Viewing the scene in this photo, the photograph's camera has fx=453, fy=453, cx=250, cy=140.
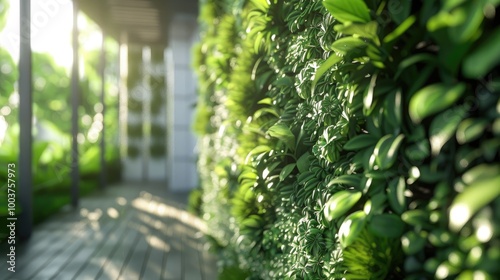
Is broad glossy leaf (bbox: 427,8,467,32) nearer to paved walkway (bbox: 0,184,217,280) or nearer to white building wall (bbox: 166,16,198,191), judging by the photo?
paved walkway (bbox: 0,184,217,280)

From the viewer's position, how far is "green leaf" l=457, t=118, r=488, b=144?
2.56 ft

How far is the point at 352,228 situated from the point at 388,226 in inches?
3.6

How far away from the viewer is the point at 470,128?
792mm

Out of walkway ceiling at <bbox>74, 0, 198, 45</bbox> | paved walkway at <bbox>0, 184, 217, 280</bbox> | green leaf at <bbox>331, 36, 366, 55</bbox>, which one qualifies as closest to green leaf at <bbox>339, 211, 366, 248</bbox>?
green leaf at <bbox>331, 36, 366, 55</bbox>

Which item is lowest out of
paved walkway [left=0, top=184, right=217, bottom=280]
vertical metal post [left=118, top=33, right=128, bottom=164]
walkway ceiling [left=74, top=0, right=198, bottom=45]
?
paved walkway [left=0, top=184, right=217, bottom=280]

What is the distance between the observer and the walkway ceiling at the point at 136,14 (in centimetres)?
699

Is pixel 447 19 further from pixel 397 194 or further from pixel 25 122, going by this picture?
pixel 25 122

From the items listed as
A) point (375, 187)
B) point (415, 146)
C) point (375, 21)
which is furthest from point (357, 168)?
point (375, 21)

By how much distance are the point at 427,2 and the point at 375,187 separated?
17.2 inches

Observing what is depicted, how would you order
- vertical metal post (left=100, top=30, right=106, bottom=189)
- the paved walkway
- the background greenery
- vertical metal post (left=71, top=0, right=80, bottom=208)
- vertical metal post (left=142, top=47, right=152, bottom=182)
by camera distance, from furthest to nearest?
1. vertical metal post (left=142, top=47, right=152, bottom=182)
2. vertical metal post (left=100, top=30, right=106, bottom=189)
3. vertical metal post (left=71, top=0, right=80, bottom=208)
4. the background greenery
5. the paved walkway

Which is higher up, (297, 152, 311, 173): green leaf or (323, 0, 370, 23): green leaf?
(323, 0, 370, 23): green leaf

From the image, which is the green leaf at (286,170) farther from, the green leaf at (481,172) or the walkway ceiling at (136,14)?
the walkway ceiling at (136,14)

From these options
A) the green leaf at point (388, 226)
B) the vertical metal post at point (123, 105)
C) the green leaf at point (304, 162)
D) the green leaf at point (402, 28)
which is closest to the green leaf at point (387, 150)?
the green leaf at point (388, 226)

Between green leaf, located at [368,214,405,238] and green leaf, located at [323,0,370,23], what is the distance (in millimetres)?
451
